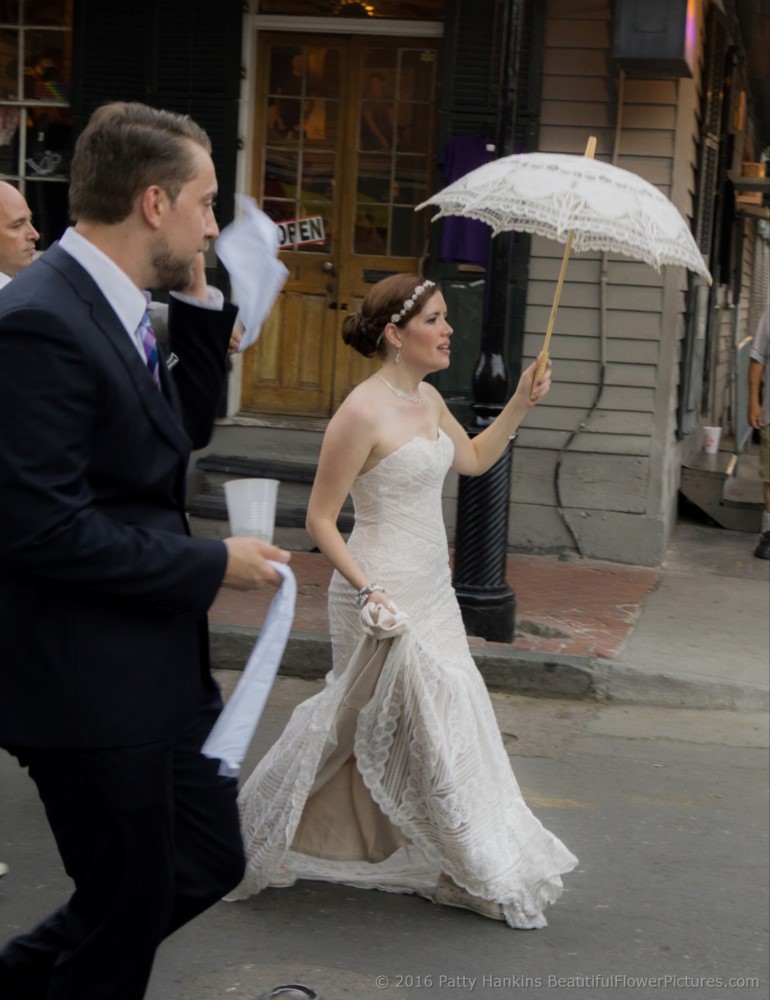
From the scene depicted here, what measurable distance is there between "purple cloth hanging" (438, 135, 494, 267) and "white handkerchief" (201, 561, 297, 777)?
22.2ft

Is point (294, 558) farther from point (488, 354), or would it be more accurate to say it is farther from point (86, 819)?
point (86, 819)

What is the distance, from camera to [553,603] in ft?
26.9

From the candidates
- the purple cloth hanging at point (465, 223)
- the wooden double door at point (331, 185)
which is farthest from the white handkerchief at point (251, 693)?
the wooden double door at point (331, 185)

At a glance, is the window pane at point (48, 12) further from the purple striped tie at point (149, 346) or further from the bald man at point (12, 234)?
the purple striped tie at point (149, 346)

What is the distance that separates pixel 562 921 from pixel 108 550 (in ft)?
8.04

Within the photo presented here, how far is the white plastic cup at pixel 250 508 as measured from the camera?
2.69 metres

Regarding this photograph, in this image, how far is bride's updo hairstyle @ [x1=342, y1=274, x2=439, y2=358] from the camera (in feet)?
14.7

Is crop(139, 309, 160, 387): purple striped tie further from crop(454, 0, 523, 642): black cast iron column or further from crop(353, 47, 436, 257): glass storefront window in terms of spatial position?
crop(353, 47, 436, 257): glass storefront window

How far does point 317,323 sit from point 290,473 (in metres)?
1.28

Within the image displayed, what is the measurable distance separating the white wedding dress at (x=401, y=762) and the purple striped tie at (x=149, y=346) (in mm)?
1619

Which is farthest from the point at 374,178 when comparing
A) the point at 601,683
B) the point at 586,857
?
the point at 586,857

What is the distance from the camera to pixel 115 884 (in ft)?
8.60

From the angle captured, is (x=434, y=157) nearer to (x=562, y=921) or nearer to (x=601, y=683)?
(x=601, y=683)

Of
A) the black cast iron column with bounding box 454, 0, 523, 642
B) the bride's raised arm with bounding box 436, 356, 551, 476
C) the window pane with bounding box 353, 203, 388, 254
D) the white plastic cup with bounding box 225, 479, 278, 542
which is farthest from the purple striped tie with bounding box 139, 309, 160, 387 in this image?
the window pane with bounding box 353, 203, 388, 254
